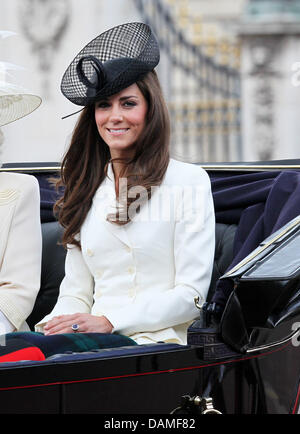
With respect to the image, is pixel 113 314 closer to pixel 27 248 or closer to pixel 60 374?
pixel 27 248

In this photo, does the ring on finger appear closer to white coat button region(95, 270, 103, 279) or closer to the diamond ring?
the diamond ring

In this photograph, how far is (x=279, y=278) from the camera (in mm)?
2451

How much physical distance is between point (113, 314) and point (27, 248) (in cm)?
42

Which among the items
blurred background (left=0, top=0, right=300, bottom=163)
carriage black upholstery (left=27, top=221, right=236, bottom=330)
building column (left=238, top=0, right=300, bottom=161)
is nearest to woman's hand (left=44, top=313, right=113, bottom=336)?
carriage black upholstery (left=27, top=221, right=236, bottom=330)

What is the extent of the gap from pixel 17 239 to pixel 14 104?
1.42 feet

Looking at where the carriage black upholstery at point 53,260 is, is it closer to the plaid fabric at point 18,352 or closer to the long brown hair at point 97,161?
the long brown hair at point 97,161

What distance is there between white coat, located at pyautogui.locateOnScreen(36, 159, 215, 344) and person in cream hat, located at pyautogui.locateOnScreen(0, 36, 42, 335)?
110 millimetres

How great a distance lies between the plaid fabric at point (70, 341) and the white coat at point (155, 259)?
6.0 inches

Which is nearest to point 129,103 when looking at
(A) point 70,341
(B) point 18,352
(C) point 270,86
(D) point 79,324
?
(D) point 79,324

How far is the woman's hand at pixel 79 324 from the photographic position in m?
2.79

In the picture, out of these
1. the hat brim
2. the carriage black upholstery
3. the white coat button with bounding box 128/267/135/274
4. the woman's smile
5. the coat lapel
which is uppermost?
the hat brim

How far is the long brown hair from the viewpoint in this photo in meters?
3.03

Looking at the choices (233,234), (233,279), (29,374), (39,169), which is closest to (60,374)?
(29,374)

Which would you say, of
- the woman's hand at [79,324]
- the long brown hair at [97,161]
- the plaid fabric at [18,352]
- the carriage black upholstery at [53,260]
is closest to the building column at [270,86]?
the carriage black upholstery at [53,260]
